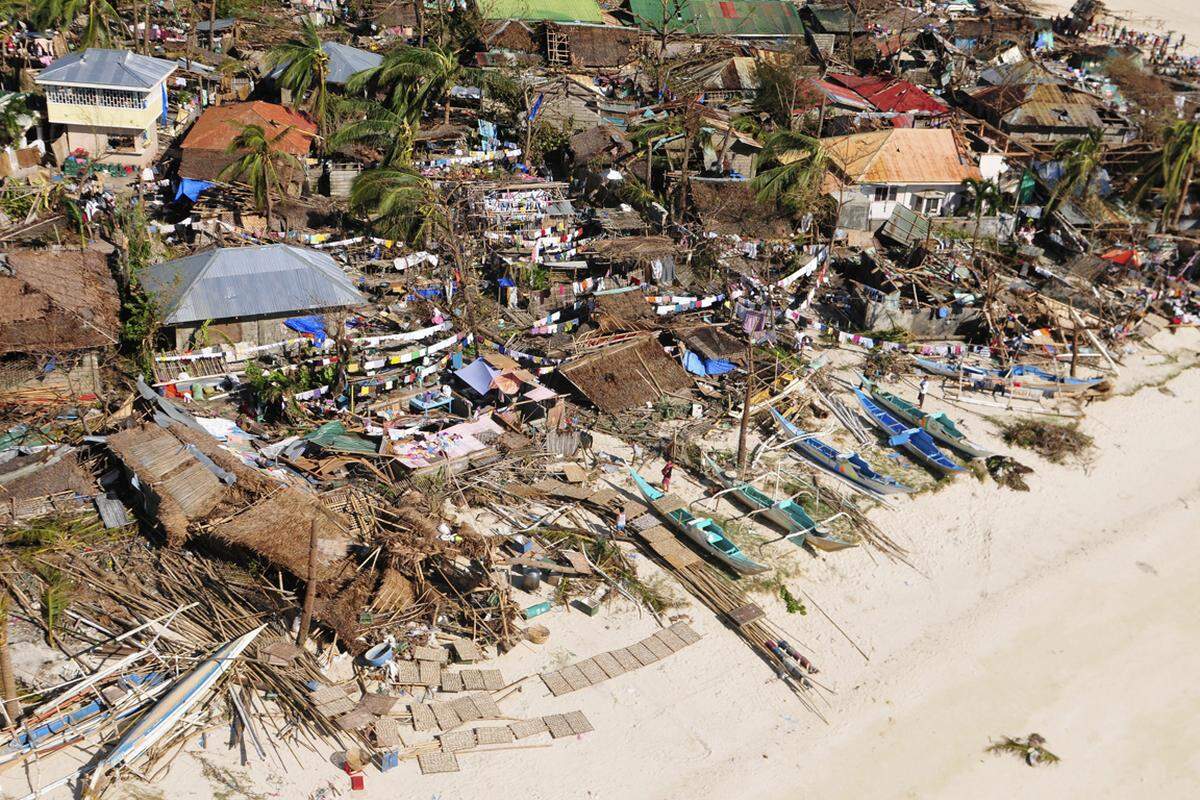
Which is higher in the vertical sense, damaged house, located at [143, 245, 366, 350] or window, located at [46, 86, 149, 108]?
window, located at [46, 86, 149, 108]

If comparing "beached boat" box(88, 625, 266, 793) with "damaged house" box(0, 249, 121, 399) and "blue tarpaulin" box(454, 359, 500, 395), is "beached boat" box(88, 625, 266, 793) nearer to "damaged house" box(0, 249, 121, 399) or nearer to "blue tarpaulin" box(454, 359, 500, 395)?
"blue tarpaulin" box(454, 359, 500, 395)

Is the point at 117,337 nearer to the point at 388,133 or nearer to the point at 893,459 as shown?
→ the point at 388,133

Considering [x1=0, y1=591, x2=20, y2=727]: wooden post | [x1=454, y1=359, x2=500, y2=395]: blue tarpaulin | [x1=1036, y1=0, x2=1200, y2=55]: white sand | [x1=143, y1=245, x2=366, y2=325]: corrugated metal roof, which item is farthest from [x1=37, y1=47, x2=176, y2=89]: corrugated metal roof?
[x1=1036, y1=0, x2=1200, y2=55]: white sand

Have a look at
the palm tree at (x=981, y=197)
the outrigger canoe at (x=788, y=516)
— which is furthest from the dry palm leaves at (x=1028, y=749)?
the palm tree at (x=981, y=197)

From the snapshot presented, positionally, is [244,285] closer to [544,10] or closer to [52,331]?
[52,331]

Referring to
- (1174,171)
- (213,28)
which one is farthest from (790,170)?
(213,28)

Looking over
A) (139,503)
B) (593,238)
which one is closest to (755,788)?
(139,503)
